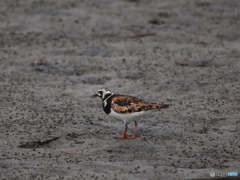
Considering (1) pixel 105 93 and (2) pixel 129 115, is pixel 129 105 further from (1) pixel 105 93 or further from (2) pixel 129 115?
(1) pixel 105 93

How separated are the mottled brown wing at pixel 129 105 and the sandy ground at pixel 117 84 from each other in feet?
1.74

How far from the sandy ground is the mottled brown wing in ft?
1.74

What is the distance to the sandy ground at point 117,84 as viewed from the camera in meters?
6.95

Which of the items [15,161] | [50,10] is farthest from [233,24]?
[15,161]

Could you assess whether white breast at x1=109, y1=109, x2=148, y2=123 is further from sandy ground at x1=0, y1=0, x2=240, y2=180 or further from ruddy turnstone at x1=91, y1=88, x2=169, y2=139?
sandy ground at x1=0, y1=0, x2=240, y2=180

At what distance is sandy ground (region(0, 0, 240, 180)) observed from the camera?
6953 mm

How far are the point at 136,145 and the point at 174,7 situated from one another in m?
10.0

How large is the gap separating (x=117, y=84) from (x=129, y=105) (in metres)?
2.86

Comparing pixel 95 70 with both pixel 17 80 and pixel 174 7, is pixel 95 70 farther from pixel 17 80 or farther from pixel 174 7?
Result: pixel 174 7

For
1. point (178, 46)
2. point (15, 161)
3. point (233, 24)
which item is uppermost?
point (233, 24)

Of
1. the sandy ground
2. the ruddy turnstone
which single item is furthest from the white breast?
the sandy ground

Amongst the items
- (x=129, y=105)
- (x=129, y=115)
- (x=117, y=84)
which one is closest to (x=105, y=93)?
(x=129, y=105)

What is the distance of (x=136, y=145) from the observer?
755 centimetres

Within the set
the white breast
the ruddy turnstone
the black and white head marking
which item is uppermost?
the black and white head marking
